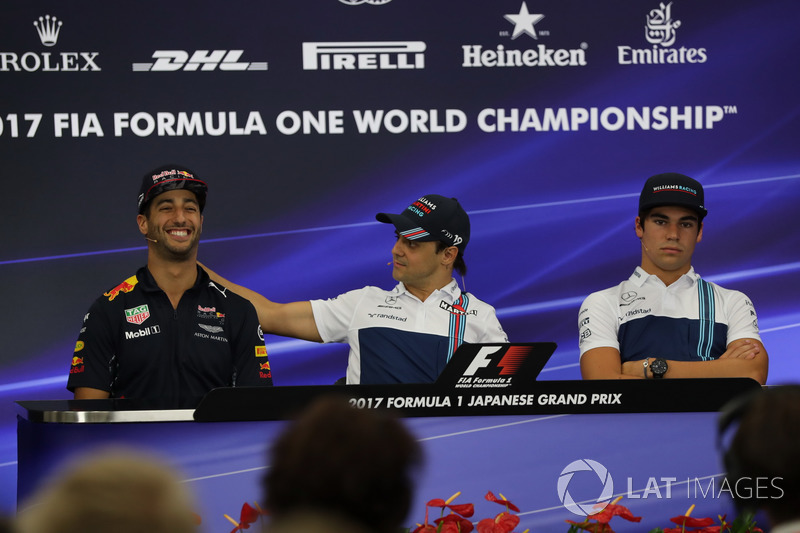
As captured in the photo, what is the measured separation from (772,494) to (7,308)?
138 inches

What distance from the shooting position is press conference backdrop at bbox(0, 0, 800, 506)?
3.91 meters

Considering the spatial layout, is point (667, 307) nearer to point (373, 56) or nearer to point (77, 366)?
point (373, 56)

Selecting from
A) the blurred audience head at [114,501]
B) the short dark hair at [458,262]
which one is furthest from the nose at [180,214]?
the blurred audience head at [114,501]

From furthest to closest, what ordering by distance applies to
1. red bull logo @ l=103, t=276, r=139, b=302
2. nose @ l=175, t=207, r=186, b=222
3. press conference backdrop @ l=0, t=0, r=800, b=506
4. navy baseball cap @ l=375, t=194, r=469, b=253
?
press conference backdrop @ l=0, t=0, r=800, b=506, navy baseball cap @ l=375, t=194, r=469, b=253, nose @ l=175, t=207, r=186, b=222, red bull logo @ l=103, t=276, r=139, b=302

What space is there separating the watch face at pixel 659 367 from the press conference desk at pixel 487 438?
0.68 meters

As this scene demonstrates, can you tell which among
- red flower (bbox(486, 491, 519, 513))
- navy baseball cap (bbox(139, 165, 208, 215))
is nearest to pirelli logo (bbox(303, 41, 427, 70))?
navy baseball cap (bbox(139, 165, 208, 215))

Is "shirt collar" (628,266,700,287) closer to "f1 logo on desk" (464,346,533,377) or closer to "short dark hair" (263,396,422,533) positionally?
"f1 logo on desk" (464,346,533,377)

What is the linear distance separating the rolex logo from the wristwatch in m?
2.83

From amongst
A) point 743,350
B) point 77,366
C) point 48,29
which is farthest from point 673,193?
point 48,29

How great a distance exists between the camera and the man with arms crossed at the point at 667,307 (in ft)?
10.6

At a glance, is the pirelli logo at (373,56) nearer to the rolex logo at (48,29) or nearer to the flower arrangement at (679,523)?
the rolex logo at (48,29)

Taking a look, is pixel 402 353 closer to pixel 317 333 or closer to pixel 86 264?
pixel 317 333

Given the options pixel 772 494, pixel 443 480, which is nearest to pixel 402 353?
pixel 443 480

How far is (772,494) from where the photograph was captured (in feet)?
3.51
